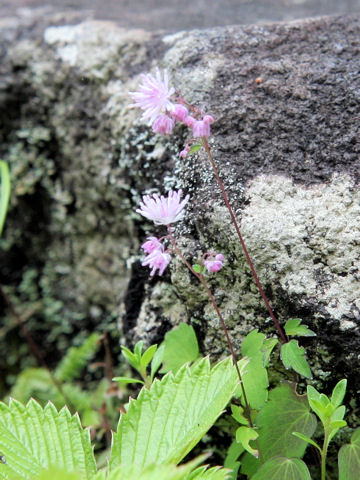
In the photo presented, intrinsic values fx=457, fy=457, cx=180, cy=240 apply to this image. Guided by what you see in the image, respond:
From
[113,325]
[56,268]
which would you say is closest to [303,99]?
[113,325]

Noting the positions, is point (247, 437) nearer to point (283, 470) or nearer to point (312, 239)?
point (283, 470)

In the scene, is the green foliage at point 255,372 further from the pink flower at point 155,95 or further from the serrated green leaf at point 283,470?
the pink flower at point 155,95

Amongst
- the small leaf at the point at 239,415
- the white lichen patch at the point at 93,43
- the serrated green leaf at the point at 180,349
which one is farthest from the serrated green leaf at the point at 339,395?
the white lichen patch at the point at 93,43

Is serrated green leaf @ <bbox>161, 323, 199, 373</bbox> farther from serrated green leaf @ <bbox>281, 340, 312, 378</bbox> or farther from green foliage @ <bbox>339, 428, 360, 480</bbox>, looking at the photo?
green foliage @ <bbox>339, 428, 360, 480</bbox>

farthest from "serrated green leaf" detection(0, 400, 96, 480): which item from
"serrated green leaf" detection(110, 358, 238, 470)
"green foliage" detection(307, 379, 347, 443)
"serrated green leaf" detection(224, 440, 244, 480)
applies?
"green foliage" detection(307, 379, 347, 443)

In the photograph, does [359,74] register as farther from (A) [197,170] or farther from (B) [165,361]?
(B) [165,361]

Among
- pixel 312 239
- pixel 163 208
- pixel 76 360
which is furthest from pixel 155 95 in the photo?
Result: pixel 76 360

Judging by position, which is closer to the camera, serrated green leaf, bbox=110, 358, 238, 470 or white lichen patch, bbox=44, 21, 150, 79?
serrated green leaf, bbox=110, 358, 238, 470
